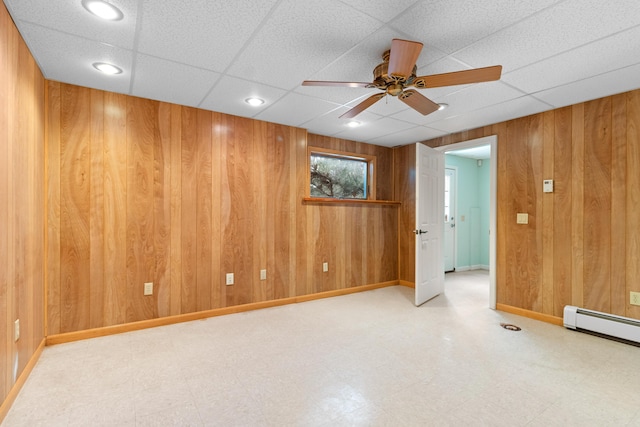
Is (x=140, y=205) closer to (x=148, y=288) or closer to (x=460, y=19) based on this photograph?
(x=148, y=288)

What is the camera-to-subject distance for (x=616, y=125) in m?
2.84

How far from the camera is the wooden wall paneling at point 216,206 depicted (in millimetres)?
3447

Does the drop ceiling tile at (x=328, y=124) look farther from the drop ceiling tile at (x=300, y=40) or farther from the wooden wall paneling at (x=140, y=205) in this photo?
the wooden wall paneling at (x=140, y=205)

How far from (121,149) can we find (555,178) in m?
4.58

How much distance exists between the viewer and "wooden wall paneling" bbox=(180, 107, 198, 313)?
3.28m

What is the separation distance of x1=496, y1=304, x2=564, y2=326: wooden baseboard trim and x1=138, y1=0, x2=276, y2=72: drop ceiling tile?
3.97m

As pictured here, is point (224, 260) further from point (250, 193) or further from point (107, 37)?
point (107, 37)

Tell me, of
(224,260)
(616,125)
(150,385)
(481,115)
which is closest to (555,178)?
(616,125)

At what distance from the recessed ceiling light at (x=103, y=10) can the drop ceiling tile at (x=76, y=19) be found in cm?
3

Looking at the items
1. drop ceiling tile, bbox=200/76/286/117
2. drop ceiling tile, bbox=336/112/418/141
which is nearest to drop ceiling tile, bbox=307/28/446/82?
drop ceiling tile, bbox=200/76/286/117

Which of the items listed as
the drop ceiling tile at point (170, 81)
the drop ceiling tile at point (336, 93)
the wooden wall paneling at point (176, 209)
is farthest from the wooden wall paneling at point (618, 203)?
the wooden wall paneling at point (176, 209)

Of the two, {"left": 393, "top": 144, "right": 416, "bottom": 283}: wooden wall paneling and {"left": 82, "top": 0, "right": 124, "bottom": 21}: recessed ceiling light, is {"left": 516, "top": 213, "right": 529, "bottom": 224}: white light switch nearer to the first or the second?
{"left": 393, "top": 144, "right": 416, "bottom": 283}: wooden wall paneling

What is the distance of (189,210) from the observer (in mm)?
3318

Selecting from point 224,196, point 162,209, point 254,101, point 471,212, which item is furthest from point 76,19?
point 471,212
